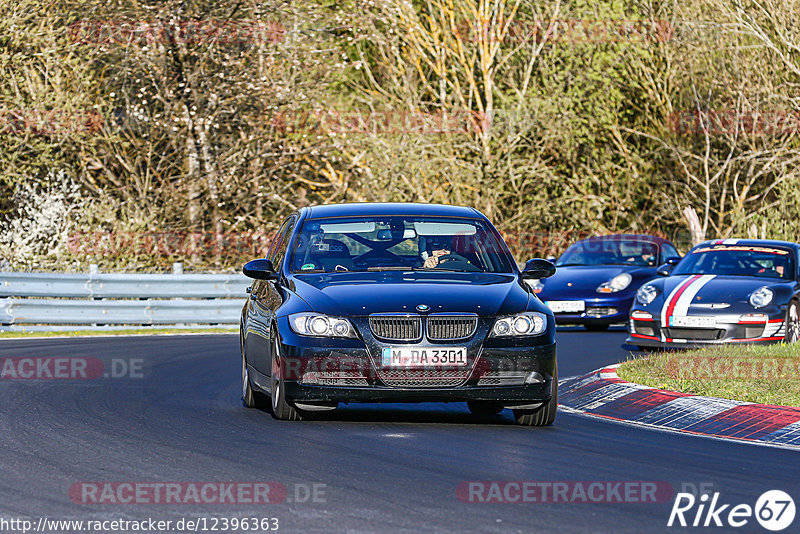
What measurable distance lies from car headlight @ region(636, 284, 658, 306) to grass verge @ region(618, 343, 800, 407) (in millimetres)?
1799

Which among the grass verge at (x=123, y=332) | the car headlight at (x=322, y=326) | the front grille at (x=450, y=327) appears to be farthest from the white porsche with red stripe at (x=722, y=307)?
the grass verge at (x=123, y=332)

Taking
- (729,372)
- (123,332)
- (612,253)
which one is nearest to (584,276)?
(612,253)

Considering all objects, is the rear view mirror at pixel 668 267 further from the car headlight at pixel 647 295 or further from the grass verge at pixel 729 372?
the grass verge at pixel 729 372

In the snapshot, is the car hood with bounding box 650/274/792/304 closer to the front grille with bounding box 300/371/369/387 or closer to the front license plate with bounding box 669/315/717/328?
the front license plate with bounding box 669/315/717/328

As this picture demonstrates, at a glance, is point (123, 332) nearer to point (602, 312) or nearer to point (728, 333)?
point (602, 312)

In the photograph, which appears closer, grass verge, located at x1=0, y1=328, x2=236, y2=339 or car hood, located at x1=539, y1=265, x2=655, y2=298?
grass verge, located at x1=0, y1=328, x2=236, y2=339

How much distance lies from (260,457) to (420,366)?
1.55 metres

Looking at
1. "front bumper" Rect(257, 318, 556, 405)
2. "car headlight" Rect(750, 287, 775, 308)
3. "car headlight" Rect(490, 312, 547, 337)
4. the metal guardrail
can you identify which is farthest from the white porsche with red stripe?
the metal guardrail

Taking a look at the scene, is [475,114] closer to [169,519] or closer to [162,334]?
[162,334]

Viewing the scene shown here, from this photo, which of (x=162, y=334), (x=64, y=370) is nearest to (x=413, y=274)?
(x=64, y=370)

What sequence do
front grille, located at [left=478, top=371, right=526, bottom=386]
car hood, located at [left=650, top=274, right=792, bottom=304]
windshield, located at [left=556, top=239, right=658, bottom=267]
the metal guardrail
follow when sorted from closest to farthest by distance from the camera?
front grille, located at [left=478, top=371, right=526, bottom=386], car hood, located at [left=650, top=274, right=792, bottom=304], the metal guardrail, windshield, located at [left=556, top=239, right=658, bottom=267]

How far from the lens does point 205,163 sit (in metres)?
29.1

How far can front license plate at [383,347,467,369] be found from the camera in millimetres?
9523

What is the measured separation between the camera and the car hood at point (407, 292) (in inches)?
381
